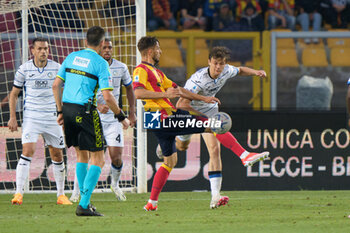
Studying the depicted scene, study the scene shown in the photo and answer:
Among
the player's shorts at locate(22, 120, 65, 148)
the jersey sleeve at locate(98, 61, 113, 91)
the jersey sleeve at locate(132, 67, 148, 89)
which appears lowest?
the player's shorts at locate(22, 120, 65, 148)

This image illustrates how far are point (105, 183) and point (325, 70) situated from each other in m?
4.48

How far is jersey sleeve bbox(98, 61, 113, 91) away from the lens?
6.60 meters

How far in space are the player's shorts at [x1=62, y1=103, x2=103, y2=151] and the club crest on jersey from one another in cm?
39

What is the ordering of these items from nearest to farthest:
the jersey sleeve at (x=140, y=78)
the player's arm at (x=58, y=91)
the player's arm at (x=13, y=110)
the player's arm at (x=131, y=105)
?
the player's arm at (x=58, y=91), the jersey sleeve at (x=140, y=78), the player's arm at (x=131, y=105), the player's arm at (x=13, y=110)

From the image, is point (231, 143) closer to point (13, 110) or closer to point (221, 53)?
point (221, 53)

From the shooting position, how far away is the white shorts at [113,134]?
Result: 9398 millimetres

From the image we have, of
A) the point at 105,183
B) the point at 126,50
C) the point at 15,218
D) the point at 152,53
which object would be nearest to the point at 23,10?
the point at 126,50

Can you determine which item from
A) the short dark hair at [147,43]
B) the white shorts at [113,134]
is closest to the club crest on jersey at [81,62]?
the short dark hair at [147,43]

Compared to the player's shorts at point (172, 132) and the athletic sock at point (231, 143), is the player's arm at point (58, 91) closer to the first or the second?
the player's shorts at point (172, 132)

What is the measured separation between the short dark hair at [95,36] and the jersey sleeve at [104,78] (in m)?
0.24

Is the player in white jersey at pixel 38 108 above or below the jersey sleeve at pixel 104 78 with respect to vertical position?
below

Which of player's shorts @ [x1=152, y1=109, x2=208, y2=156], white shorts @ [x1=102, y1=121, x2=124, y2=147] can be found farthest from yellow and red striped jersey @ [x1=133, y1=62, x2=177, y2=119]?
white shorts @ [x1=102, y1=121, x2=124, y2=147]

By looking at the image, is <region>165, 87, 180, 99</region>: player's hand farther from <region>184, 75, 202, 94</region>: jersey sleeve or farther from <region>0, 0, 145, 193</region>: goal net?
<region>0, 0, 145, 193</region>: goal net

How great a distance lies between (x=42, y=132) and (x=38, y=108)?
309mm
